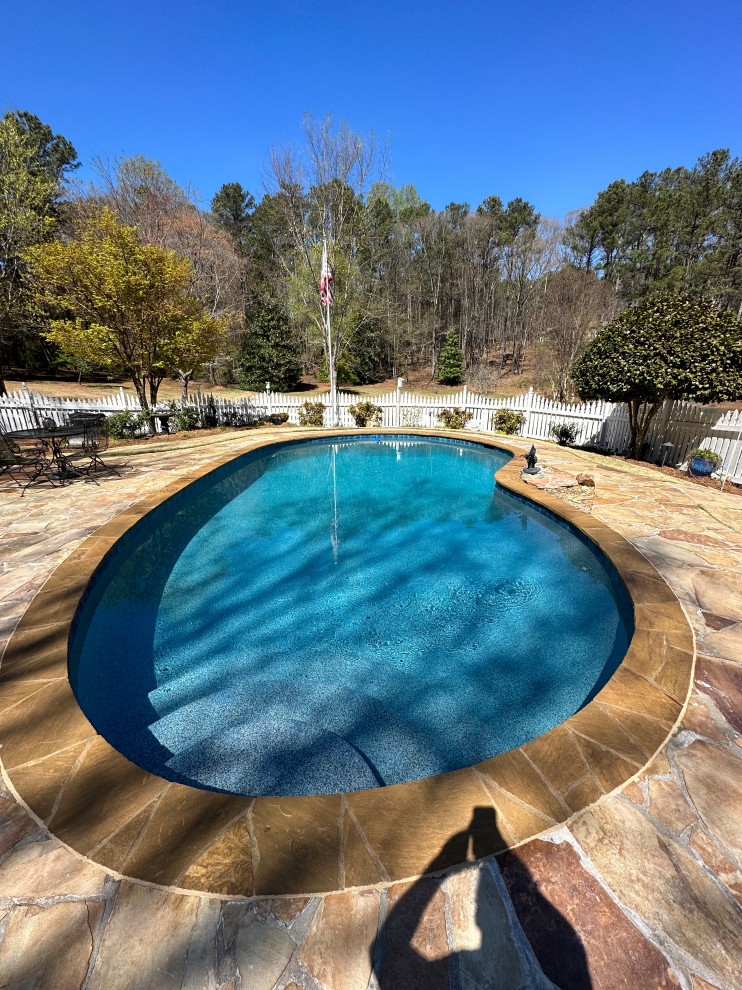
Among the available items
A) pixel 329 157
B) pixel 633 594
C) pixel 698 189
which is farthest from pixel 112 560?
pixel 698 189

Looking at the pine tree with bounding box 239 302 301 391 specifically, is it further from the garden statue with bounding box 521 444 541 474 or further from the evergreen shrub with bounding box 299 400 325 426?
the garden statue with bounding box 521 444 541 474

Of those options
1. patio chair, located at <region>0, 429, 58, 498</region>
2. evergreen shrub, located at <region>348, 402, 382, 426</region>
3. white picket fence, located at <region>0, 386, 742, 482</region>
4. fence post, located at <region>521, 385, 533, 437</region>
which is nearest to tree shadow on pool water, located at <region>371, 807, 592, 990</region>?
patio chair, located at <region>0, 429, 58, 498</region>

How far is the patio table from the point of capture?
21.1 feet

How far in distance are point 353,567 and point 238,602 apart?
1.49 meters

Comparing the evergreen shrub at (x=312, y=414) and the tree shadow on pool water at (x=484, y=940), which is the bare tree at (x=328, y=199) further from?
the tree shadow on pool water at (x=484, y=940)

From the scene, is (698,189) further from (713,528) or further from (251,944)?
(251,944)

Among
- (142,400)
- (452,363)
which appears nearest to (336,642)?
(142,400)

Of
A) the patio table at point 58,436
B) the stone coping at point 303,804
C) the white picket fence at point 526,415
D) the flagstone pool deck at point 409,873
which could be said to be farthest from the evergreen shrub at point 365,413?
the flagstone pool deck at point 409,873

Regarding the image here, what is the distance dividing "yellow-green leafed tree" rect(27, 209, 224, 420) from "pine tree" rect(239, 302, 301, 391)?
499 inches

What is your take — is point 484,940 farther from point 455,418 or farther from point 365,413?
point 365,413

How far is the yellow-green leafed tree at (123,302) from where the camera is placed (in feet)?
32.3

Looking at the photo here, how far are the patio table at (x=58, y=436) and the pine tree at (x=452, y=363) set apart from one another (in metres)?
25.5

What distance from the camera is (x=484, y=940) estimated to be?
1451 millimetres

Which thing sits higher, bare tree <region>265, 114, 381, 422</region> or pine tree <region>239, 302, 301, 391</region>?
bare tree <region>265, 114, 381, 422</region>
